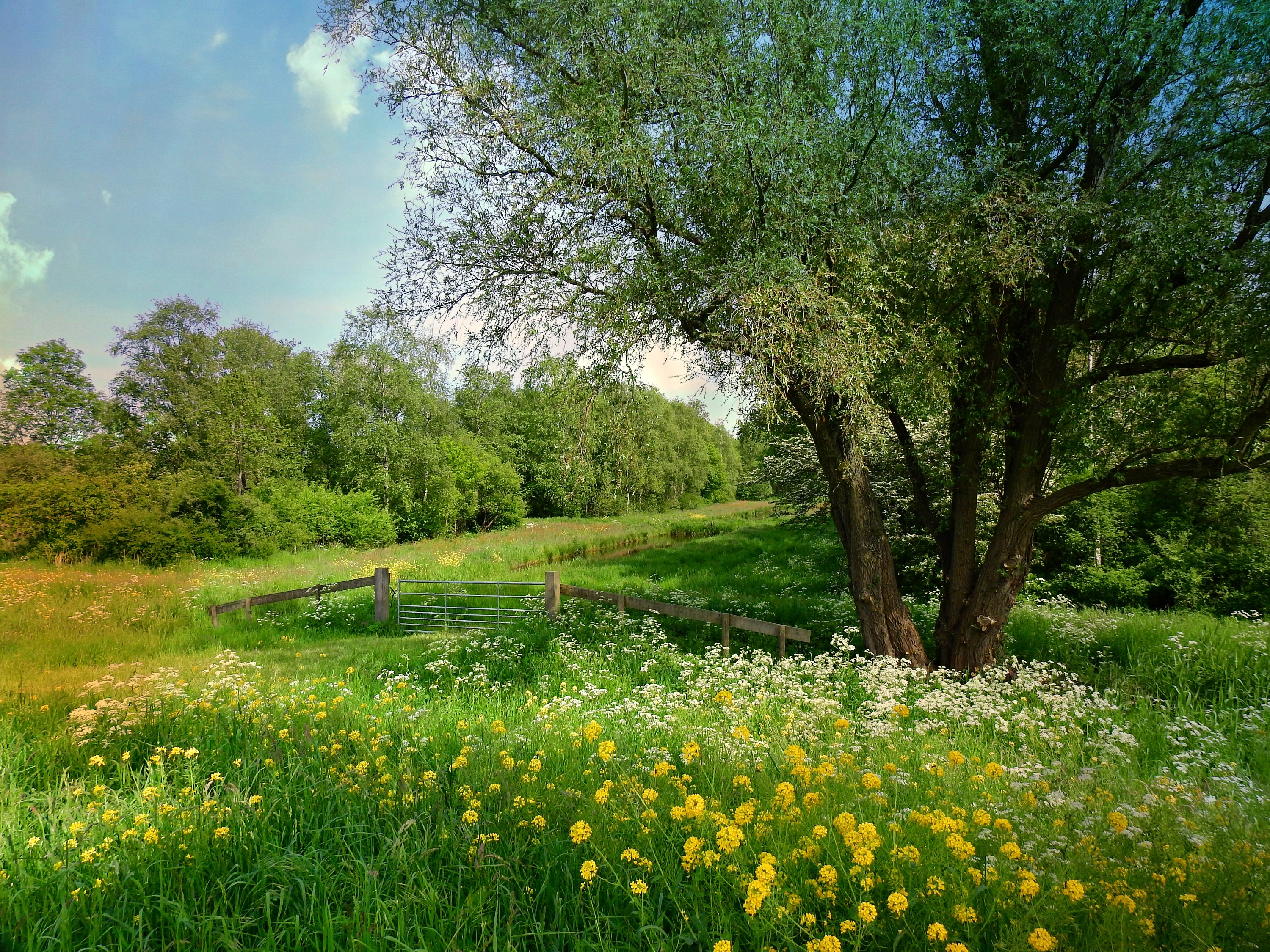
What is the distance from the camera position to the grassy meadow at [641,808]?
2150 mm

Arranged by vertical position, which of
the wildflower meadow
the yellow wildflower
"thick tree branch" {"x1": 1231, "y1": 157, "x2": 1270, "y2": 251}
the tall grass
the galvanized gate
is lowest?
the tall grass

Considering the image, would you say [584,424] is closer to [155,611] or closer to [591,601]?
[591,601]

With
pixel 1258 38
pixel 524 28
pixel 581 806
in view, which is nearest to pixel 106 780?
pixel 581 806

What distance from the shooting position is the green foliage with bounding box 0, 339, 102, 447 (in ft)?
42.4

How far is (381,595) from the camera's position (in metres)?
11.9

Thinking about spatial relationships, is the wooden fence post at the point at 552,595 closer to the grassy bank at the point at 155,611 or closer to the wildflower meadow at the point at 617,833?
the grassy bank at the point at 155,611

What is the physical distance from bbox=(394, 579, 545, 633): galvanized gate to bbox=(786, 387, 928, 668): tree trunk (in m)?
6.27

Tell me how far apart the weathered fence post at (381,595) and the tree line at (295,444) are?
440cm

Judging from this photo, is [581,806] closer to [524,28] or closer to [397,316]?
[397,316]

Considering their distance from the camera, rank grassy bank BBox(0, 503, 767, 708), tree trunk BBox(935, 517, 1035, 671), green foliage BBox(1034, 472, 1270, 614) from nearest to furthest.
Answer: grassy bank BBox(0, 503, 767, 708)
tree trunk BBox(935, 517, 1035, 671)
green foliage BBox(1034, 472, 1270, 614)

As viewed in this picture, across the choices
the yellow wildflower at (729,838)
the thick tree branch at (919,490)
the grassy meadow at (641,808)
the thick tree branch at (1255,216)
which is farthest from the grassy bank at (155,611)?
the thick tree branch at (1255,216)

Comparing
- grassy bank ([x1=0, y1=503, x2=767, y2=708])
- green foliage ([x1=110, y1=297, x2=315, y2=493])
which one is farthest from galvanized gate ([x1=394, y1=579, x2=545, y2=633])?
green foliage ([x1=110, y1=297, x2=315, y2=493])

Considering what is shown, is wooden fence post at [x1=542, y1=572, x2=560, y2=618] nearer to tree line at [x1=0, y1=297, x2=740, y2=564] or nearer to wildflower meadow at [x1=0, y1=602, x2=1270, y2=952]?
tree line at [x1=0, y1=297, x2=740, y2=564]

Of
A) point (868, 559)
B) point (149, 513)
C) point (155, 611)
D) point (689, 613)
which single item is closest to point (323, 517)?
point (149, 513)
